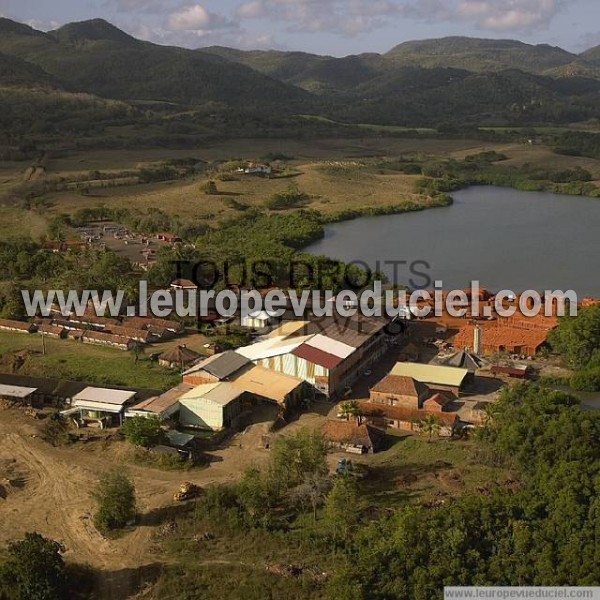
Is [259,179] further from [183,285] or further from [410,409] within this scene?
[410,409]

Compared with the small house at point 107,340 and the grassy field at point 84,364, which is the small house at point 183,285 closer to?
the small house at point 107,340

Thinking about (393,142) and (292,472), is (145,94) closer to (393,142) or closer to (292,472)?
(393,142)

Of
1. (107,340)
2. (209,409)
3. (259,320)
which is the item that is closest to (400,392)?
(209,409)

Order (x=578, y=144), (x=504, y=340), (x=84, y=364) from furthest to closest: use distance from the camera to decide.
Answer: (x=578, y=144)
(x=504, y=340)
(x=84, y=364)

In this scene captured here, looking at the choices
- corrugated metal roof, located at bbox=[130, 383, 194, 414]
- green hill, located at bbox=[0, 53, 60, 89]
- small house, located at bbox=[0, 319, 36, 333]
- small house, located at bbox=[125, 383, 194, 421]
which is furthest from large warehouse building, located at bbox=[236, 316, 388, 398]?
green hill, located at bbox=[0, 53, 60, 89]

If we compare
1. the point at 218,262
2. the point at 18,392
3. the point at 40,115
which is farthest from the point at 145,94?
the point at 18,392

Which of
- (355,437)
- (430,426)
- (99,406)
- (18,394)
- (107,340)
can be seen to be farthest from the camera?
(107,340)

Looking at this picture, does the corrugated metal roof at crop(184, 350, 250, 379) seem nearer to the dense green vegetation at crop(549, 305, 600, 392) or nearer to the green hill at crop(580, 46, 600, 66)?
the dense green vegetation at crop(549, 305, 600, 392)
